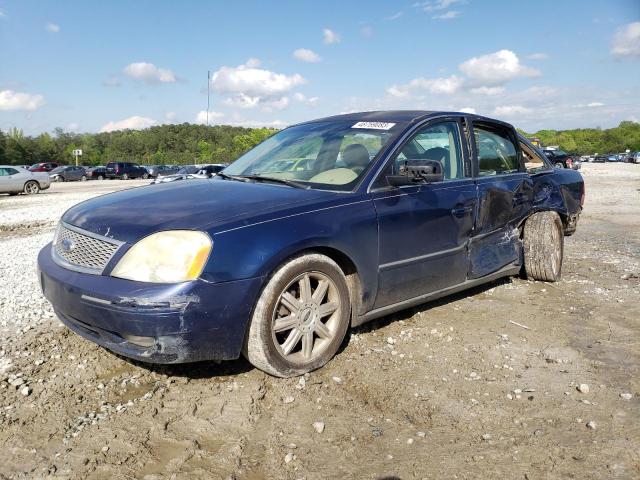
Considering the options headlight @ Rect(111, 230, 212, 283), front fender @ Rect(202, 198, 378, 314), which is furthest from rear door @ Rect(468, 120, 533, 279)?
headlight @ Rect(111, 230, 212, 283)

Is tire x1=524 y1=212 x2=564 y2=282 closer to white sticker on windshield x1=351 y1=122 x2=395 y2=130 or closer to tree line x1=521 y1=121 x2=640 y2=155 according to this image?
white sticker on windshield x1=351 y1=122 x2=395 y2=130

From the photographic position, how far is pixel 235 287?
2623 millimetres

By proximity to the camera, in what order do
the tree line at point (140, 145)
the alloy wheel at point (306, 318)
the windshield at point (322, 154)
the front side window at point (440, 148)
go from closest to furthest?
the alloy wheel at point (306, 318) → the windshield at point (322, 154) → the front side window at point (440, 148) → the tree line at point (140, 145)

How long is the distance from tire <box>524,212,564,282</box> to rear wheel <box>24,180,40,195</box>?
22127mm

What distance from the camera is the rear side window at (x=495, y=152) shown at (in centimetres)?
431

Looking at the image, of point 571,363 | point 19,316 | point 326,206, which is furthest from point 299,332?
point 19,316

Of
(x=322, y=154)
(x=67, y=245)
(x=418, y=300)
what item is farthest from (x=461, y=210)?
(x=67, y=245)

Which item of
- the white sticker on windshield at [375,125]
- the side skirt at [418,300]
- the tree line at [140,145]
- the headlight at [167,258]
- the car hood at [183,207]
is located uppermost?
the tree line at [140,145]

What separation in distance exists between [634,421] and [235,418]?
1967 mm

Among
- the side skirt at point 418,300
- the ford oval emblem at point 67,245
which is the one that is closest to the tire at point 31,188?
the ford oval emblem at point 67,245

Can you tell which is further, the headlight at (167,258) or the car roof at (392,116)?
the car roof at (392,116)

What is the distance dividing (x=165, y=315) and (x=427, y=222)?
190cm

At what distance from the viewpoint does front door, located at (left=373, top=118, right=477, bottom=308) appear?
11.0 ft

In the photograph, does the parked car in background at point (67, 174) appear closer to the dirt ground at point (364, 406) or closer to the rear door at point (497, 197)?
the dirt ground at point (364, 406)
